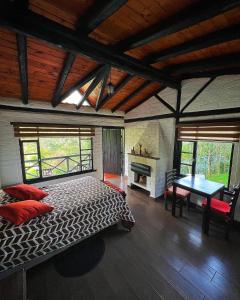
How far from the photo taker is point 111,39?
7.62ft

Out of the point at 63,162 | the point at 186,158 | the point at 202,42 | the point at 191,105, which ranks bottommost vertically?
the point at 63,162

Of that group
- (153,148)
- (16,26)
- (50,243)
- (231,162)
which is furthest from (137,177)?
(16,26)

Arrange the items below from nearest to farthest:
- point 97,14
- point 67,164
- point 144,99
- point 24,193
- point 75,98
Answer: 1. point 97,14
2. point 24,193
3. point 75,98
4. point 144,99
5. point 67,164

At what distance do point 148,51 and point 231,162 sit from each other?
277 centimetres

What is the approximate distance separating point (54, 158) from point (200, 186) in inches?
168

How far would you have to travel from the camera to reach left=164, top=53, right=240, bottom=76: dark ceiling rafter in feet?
8.14

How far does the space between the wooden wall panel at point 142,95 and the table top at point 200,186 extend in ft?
8.67

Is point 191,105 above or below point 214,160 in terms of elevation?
above

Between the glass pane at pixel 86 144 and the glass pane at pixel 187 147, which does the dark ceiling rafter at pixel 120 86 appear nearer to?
the glass pane at pixel 86 144

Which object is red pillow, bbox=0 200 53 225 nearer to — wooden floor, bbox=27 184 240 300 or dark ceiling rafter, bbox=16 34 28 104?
wooden floor, bbox=27 184 240 300

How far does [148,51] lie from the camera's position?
2.65 m

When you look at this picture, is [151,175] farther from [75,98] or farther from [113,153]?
[75,98]

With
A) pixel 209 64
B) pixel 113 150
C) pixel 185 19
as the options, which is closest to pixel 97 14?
pixel 185 19

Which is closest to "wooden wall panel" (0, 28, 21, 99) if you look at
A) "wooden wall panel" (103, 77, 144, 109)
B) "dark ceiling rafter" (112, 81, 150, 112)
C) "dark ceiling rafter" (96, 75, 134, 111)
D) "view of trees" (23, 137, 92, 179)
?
"view of trees" (23, 137, 92, 179)
